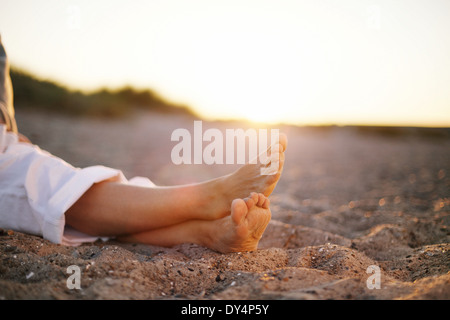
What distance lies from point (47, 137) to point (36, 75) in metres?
4.80

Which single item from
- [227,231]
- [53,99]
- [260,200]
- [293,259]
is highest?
[53,99]

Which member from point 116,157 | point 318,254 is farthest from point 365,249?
point 116,157

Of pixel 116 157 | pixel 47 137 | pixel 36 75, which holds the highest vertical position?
pixel 36 75

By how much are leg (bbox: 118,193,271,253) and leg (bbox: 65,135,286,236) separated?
1.7 inches

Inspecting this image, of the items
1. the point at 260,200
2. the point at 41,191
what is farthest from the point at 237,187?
the point at 41,191

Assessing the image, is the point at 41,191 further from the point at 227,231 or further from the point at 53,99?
the point at 53,99

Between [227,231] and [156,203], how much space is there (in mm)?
340

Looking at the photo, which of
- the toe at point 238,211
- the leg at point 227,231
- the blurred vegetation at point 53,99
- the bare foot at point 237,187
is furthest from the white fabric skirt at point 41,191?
the blurred vegetation at point 53,99

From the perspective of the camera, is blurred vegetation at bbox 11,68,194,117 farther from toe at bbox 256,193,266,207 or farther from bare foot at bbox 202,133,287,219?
toe at bbox 256,193,266,207

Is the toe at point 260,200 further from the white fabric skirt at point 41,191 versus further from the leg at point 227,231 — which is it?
the white fabric skirt at point 41,191

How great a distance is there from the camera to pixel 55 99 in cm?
782

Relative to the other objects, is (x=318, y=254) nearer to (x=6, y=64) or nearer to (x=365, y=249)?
(x=365, y=249)

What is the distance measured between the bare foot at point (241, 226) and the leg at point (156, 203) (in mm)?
97

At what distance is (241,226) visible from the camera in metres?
1.23
